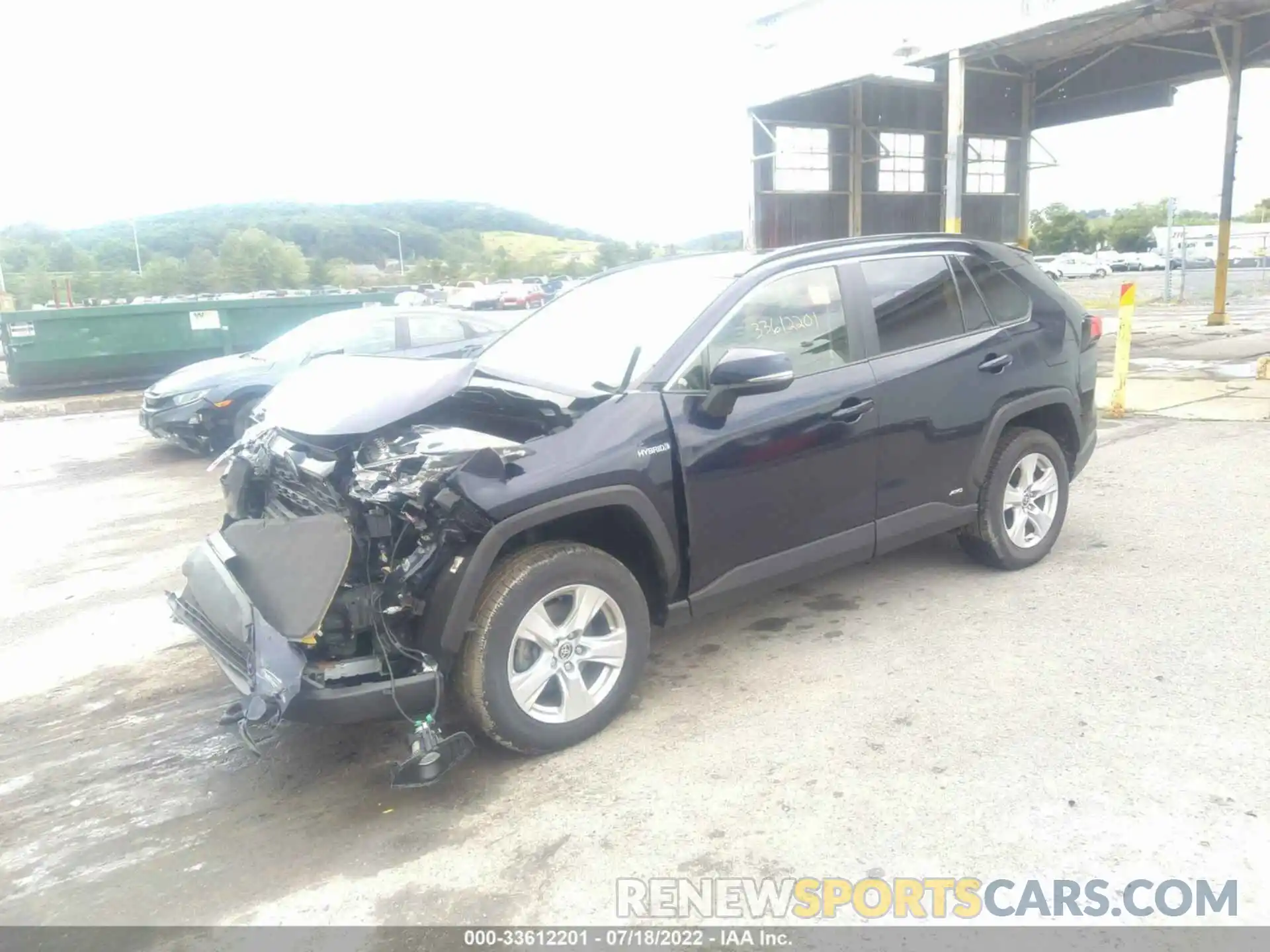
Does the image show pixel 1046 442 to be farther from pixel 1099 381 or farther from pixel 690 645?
pixel 1099 381

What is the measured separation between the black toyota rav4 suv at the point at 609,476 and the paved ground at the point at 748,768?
364 millimetres

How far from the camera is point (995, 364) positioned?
4.82 metres

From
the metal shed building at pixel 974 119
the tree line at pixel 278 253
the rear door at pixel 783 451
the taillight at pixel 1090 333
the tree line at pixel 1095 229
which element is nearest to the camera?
the rear door at pixel 783 451

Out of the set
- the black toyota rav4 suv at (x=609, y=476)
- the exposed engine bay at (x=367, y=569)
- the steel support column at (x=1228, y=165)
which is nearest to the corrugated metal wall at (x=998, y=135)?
the steel support column at (x=1228, y=165)

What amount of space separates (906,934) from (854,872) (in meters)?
0.25

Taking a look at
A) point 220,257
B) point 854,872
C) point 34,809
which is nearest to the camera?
point 854,872

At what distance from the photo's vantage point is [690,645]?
4500 millimetres

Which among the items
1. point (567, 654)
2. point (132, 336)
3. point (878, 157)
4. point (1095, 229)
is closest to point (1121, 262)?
point (1095, 229)

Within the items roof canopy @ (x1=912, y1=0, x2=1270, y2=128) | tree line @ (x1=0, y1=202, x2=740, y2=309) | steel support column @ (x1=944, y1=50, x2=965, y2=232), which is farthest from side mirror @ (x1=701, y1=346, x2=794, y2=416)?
roof canopy @ (x1=912, y1=0, x2=1270, y2=128)

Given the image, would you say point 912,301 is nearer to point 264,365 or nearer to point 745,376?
point 745,376

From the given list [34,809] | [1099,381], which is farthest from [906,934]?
[1099,381]

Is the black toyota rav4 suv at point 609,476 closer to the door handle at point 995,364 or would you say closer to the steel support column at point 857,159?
the door handle at point 995,364

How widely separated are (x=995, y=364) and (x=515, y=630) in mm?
2896

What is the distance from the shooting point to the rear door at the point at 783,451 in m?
3.82
